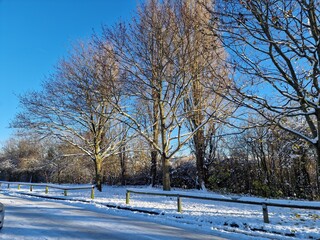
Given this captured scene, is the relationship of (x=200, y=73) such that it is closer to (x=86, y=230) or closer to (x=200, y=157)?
(x=200, y=157)

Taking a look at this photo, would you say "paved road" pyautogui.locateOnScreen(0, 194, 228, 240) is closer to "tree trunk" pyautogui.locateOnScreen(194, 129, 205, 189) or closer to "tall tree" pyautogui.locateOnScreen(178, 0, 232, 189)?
"tall tree" pyautogui.locateOnScreen(178, 0, 232, 189)

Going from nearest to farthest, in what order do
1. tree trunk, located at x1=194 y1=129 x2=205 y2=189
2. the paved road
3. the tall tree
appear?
the paved road
the tall tree
tree trunk, located at x1=194 y1=129 x2=205 y2=189

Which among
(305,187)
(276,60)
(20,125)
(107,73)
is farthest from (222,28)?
(20,125)

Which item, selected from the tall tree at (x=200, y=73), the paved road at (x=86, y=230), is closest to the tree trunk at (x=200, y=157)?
the tall tree at (x=200, y=73)

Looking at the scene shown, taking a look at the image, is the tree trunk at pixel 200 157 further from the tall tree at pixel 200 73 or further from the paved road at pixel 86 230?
the paved road at pixel 86 230

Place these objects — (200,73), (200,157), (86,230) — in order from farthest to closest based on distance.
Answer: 1. (200,157)
2. (200,73)
3. (86,230)

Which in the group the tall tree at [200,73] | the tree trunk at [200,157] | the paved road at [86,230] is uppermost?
the tall tree at [200,73]

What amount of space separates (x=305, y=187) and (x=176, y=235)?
1745 cm

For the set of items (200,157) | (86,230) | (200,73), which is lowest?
(86,230)

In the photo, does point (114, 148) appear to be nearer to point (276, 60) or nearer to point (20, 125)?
point (20, 125)

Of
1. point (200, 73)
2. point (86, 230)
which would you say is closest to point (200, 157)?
point (200, 73)

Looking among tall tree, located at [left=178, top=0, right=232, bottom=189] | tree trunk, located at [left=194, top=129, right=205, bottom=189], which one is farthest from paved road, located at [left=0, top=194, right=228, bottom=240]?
tree trunk, located at [left=194, top=129, right=205, bottom=189]

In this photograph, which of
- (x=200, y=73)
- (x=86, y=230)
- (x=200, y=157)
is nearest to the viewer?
(x=86, y=230)

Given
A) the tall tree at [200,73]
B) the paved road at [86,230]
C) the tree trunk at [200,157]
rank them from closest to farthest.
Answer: the paved road at [86,230] → the tall tree at [200,73] → the tree trunk at [200,157]
